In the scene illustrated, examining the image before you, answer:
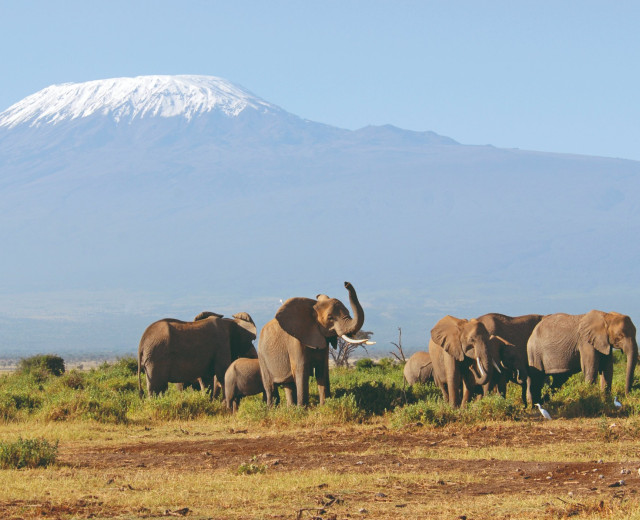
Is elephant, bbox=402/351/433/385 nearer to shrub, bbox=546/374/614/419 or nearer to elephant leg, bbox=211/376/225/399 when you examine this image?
shrub, bbox=546/374/614/419

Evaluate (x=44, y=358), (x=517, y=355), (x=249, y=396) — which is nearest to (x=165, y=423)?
(x=249, y=396)

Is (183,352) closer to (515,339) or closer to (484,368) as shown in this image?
(484,368)

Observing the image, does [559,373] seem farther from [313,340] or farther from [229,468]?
[229,468]

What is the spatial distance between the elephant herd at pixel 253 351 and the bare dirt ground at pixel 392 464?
181 centimetres

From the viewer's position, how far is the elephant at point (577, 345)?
22.6 meters

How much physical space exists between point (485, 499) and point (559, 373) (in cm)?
1211

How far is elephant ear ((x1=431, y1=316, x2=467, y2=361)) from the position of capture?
20.7 metres

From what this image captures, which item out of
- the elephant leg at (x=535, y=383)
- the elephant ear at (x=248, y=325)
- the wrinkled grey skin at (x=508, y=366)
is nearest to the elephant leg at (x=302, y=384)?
the wrinkled grey skin at (x=508, y=366)

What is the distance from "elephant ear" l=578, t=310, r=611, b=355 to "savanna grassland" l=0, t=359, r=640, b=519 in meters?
1.01

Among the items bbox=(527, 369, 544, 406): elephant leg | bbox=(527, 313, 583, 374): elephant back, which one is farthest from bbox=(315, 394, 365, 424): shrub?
bbox=(527, 313, 583, 374): elephant back

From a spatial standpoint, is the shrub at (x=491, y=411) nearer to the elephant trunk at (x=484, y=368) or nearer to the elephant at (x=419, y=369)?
the elephant trunk at (x=484, y=368)

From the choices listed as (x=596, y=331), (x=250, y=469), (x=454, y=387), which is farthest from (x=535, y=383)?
(x=250, y=469)

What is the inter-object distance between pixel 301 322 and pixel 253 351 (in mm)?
4558

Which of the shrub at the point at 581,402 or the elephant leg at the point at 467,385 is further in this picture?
the elephant leg at the point at 467,385
